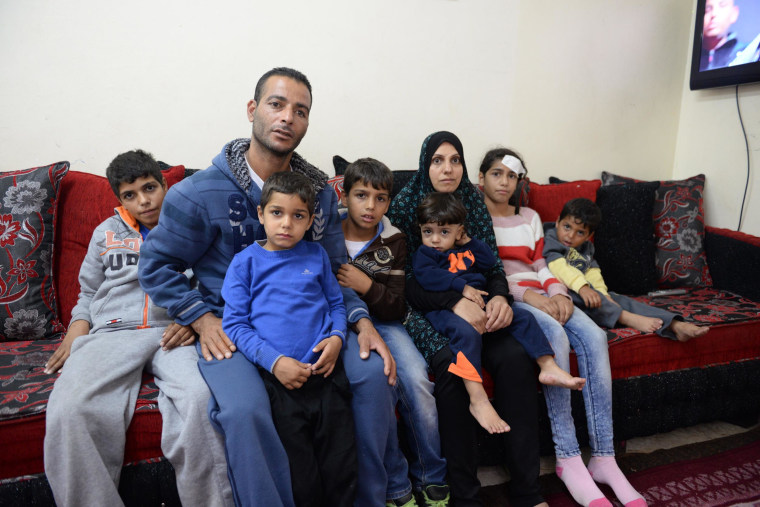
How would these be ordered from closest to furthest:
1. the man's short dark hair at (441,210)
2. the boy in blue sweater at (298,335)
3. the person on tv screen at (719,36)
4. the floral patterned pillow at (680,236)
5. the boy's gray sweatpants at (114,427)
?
the boy's gray sweatpants at (114,427) < the boy in blue sweater at (298,335) < the man's short dark hair at (441,210) < the floral patterned pillow at (680,236) < the person on tv screen at (719,36)

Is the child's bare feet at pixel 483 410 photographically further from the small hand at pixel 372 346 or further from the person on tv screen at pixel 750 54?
the person on tv screen at pixel 750 54

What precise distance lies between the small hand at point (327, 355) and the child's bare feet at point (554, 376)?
688 millimetres

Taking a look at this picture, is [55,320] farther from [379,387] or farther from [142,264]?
[379,387]

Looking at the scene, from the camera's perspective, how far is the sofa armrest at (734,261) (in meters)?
2.05

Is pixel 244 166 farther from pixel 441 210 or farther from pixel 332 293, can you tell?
pixel 441 210

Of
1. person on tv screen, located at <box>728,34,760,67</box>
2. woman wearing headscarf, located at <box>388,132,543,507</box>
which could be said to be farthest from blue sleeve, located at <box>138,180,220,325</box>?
Answer: person on tv screen, located at <box>728,34,760,67</box>

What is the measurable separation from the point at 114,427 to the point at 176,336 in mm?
291

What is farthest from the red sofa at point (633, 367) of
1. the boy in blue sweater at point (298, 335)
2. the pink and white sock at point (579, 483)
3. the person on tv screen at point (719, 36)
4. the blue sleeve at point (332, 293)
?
the person on tv screen at point (719, 36)

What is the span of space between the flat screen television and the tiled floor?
1.74 metres

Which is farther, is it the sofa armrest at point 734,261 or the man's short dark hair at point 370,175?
the sofa armrest at point 734,261

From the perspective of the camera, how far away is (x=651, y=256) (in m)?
2.22

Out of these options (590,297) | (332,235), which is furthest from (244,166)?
(590,297)

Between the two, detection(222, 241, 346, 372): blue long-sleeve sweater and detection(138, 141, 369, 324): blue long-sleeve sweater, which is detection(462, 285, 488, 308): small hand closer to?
detection(138, 141, 369, 324): blue long-sleeve sweater

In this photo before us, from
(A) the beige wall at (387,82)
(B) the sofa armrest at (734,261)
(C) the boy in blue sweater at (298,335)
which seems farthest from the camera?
(B) the sofa armrest at (734,261)
